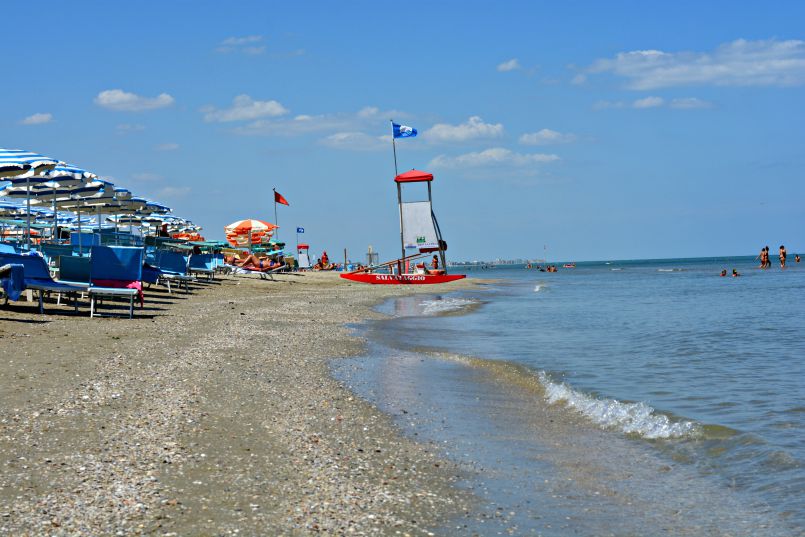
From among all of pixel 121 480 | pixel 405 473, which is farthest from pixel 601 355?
pixel 121 480

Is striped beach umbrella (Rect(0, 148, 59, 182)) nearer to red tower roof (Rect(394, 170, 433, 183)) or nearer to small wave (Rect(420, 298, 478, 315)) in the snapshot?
small wave (Rect(420, 298, 478, 315))

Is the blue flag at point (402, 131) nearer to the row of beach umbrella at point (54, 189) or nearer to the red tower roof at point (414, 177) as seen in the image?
the red tower roof at point (414, 177)

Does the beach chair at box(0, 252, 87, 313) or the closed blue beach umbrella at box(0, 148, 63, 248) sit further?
the closed blue beach umbrella at box(0, 148, 63, 248)

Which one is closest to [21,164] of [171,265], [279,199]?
[171,265]

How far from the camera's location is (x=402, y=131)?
33.8 meters

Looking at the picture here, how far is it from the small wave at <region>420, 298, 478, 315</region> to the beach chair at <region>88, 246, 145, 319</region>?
30.4 feet

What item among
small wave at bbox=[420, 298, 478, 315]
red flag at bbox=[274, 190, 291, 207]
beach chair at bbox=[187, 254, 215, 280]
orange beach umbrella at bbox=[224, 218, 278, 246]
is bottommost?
small wave at bbox=[420, 298, 478, 315]

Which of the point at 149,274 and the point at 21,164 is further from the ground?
the point at 21,164

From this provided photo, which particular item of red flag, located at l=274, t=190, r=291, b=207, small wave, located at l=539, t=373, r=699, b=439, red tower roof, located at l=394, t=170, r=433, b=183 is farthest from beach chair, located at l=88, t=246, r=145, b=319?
red flag, located at l=274, t=190, r=291, b=207

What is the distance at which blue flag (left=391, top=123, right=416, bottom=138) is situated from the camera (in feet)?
111

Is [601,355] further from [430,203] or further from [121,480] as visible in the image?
[430,203]

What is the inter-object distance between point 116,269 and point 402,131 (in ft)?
69.6

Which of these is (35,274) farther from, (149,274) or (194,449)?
(194,449)

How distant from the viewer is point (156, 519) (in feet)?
13.0
